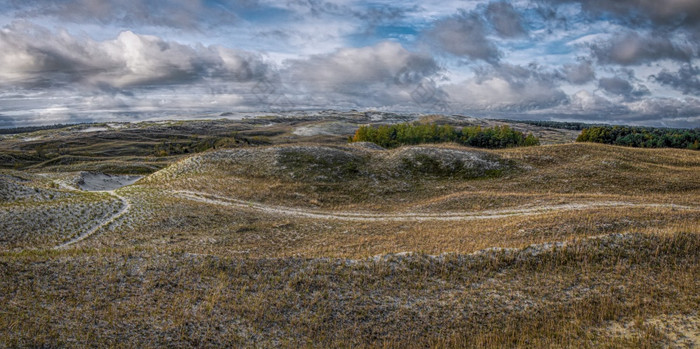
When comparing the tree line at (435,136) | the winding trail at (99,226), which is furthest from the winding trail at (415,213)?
the tree line at (435,136)

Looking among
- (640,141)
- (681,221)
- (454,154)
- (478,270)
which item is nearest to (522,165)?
(454,154)

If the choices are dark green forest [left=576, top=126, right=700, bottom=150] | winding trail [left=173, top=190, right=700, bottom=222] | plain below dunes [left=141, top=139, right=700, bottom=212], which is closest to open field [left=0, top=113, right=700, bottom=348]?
winding trail [left=173, top=190, right=700, bottom=222]

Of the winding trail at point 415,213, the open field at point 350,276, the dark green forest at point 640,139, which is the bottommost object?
the winding trail at point 415,213

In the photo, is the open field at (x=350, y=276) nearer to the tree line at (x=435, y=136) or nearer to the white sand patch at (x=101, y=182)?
the white sand patch at (x=101, y=182)

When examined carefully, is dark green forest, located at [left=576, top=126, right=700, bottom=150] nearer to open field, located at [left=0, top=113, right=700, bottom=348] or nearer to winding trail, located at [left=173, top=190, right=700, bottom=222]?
open field, located at [left=0, top=113, right=700, bottom=348]

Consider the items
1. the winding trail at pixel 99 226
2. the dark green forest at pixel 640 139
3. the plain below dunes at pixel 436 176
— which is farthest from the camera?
the dark green forest at pixel 640 139

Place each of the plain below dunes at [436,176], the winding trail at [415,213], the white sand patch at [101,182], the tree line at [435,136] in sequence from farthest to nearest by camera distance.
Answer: the tree line at [435,136], the white sand patch at [101,182], the plain below dunes at [436,176], the winding trail at [415,213]

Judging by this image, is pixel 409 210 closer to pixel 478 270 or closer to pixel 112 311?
pixel 478 270
